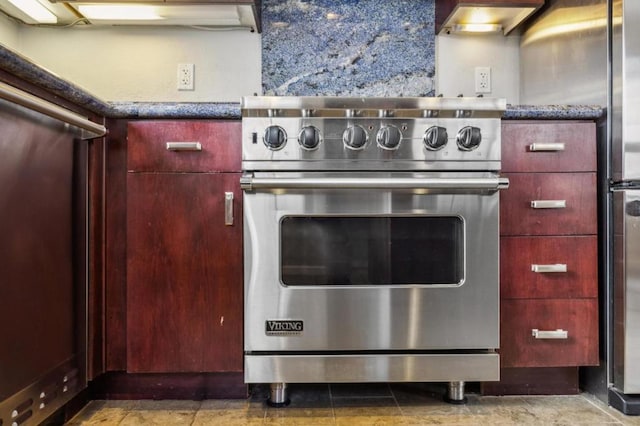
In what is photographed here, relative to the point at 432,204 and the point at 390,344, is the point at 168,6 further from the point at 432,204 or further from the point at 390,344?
the point at 390,344

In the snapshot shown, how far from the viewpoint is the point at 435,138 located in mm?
1170

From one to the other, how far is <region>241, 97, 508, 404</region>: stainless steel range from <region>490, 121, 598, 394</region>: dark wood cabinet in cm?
8

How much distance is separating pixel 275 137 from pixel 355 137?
22 centimetres

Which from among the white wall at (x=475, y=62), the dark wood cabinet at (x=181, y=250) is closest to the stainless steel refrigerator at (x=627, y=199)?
the white wall at (x=475, y=62)

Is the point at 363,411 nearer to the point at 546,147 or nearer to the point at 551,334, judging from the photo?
the point at 551,334

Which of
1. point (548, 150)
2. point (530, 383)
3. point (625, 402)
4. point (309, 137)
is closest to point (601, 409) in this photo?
point (625, 402)

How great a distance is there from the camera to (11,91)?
78cm

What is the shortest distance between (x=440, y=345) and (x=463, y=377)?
113mm

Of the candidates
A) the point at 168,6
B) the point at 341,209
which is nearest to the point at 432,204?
the point at 341,209

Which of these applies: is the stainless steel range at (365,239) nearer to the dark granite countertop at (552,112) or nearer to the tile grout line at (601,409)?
the dark granite countertop at (552,112)

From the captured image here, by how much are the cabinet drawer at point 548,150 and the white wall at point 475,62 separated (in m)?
0.59

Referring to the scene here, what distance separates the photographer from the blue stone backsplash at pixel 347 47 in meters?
1.74

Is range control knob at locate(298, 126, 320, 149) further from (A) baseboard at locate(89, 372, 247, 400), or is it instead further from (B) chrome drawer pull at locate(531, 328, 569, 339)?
(B) chrome drawer pull at locate(531, 328, 569, 339)

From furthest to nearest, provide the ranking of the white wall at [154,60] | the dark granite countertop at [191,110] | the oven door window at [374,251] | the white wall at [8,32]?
the white wall at [154,60] → the white wall at [8,32] → the oven door window at [374,251] → the dark granite countertop at [191,110]
